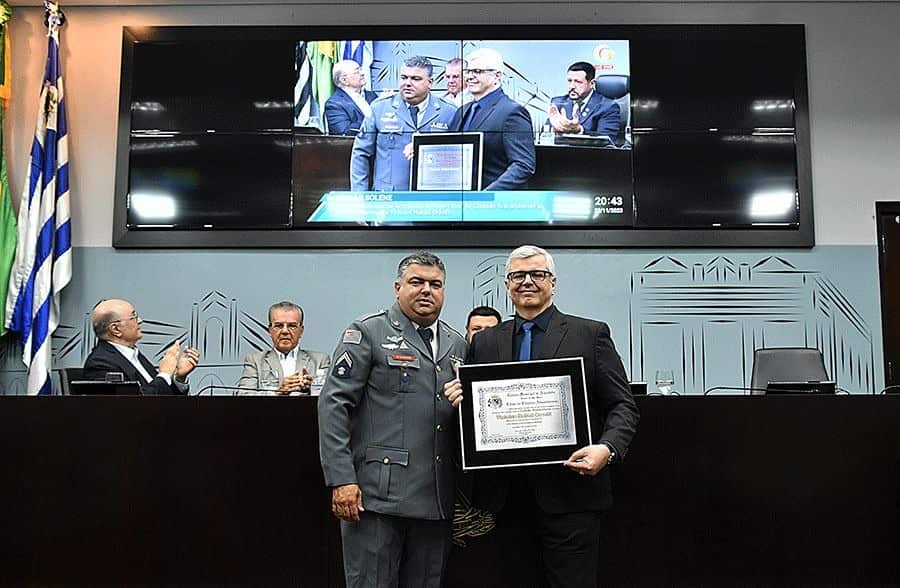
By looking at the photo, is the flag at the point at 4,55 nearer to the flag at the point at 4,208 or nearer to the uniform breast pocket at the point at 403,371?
the flag at the point at 4,208

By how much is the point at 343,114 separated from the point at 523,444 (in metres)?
3.86

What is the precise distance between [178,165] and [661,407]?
12.7 feet

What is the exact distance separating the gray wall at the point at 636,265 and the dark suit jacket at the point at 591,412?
10.5ft

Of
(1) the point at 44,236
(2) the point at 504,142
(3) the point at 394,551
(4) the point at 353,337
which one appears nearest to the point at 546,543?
(3) the point at 394,551

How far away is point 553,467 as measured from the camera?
2496 millimetres

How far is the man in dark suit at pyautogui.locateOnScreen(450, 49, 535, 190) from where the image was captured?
19.0 feet

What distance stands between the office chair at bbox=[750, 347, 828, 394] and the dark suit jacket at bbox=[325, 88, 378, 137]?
9.48 feet

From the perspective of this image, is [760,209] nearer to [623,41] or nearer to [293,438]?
[623,41]

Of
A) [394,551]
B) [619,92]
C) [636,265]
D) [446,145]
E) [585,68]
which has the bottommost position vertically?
[394,551]

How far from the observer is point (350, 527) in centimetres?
258

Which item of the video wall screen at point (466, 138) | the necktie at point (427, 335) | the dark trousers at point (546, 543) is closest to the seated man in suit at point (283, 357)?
the video wall screen at point (466, 138)

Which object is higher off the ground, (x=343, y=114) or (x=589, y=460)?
(x=343, y=114)

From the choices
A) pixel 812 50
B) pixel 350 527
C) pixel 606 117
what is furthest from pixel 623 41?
pixel 350 527

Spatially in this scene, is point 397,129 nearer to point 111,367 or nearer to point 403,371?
point 111,367
